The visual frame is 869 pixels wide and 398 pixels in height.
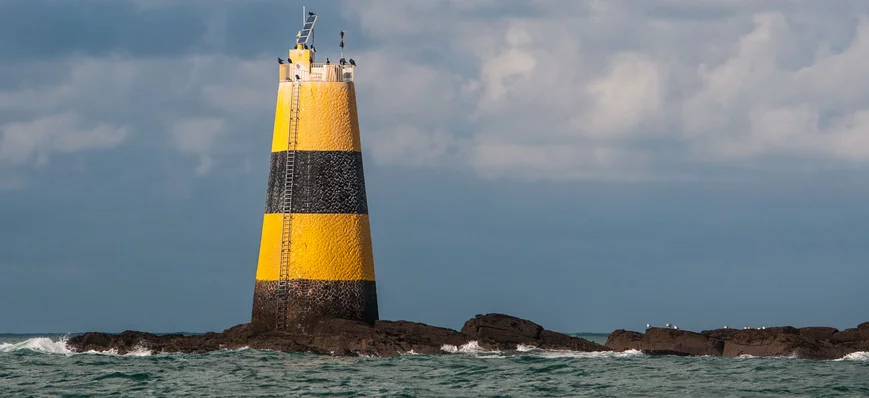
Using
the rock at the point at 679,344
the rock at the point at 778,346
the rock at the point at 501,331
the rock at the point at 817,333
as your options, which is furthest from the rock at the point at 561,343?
the rock at the point at 817,333

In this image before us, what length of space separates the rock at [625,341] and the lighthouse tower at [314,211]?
6851 millimetres

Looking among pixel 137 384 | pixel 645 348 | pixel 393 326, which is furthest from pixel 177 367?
pixel 645 348

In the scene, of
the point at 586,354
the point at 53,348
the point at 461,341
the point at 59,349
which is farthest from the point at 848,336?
the point at 53,348

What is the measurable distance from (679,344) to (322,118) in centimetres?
1125

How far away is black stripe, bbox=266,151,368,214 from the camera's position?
35.7 metres

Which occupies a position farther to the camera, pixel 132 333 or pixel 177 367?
pixel 132 333

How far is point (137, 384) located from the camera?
2945 centimetres

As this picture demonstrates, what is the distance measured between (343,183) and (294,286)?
2.99m

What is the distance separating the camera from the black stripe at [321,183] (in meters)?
35.7

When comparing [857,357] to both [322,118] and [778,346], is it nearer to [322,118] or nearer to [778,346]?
[778,346]

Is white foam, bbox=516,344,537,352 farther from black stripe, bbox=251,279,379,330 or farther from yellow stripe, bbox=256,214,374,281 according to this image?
yellow stripe, bbox=256,214,374,281

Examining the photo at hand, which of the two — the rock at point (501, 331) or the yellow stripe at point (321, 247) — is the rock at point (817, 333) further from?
the yellow stripe at point (321, 247)

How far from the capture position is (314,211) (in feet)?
117

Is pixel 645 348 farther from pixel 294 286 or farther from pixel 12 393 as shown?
pixel 12 393
